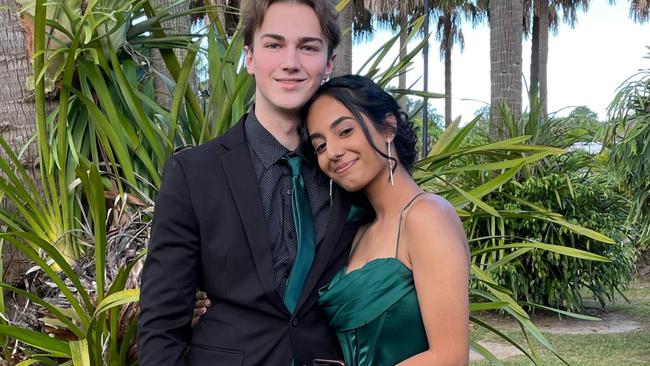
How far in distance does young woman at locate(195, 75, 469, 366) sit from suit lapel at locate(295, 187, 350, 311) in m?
0.06

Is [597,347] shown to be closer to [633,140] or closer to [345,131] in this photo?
[633,140]

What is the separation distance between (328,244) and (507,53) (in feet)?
33.5

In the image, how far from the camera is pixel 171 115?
302cm

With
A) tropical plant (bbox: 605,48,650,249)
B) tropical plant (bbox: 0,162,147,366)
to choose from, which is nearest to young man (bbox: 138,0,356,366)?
tropical plant (bbox: 0,162,147,366)

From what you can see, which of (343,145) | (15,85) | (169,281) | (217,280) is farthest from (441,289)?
(15,85)

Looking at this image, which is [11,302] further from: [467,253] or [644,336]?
[644,336]

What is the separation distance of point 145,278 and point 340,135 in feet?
2.17

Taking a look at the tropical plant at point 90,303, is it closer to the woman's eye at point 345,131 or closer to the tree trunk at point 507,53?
the woman's eye at point 345,131

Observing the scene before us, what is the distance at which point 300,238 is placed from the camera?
204 centimetres

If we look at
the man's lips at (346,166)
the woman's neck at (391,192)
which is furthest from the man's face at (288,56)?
the woman's neck at (391,192)

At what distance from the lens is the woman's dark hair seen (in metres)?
2.06

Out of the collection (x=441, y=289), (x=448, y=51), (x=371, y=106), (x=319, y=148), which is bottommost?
(x=441, y=289)

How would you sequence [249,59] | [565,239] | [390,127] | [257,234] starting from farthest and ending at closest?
1. [565,239]
2. [249,59]
3. [390,127]
4. [257,234]

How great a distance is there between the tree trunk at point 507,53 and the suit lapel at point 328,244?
966 cm
